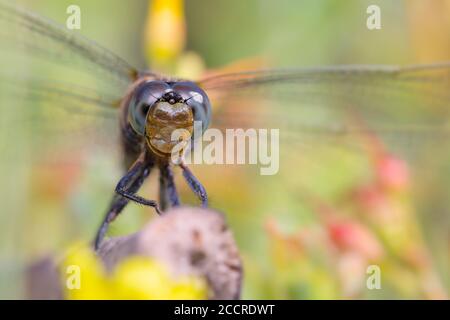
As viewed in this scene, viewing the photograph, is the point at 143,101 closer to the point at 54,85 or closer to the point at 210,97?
the point at 210,97

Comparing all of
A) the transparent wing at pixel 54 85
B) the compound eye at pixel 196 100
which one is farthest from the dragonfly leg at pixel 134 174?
the transparent wing at pixel 54 85

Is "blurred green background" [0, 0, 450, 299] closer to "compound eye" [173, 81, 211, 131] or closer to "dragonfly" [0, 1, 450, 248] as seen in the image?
"dragonfly" [0, 1, 450, 248]

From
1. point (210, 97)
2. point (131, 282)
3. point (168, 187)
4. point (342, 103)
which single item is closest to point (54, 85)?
point (210, 97)

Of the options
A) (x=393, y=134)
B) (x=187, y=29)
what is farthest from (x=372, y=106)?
(x=187, y=29)

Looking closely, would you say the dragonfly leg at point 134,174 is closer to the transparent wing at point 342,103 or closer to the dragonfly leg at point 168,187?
the dragonfly leg at point 168,187

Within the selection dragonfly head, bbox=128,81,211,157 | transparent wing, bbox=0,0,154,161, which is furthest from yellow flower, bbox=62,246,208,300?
transparent wing, bbox=0,0,154,161
